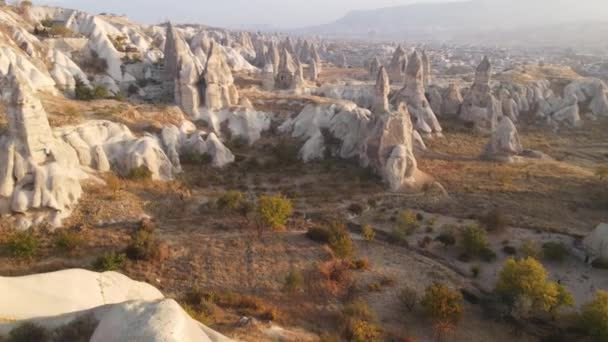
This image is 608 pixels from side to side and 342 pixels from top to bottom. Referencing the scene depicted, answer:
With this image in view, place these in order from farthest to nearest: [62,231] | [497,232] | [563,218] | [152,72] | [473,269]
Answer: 1. [152,72]
2. [563,218]
3. [497,232]
4. [473,269]
5. [62,231]

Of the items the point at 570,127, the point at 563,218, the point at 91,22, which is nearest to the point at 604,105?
the point at 570,127

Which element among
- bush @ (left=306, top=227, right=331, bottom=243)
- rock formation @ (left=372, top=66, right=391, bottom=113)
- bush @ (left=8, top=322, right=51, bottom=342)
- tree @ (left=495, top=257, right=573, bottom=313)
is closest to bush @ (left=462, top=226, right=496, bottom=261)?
tree @ (left=495, top=257, right=573, bottom=313)

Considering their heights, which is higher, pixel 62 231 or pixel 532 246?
pixel 62 231

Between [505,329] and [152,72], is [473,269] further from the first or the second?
[152,72]

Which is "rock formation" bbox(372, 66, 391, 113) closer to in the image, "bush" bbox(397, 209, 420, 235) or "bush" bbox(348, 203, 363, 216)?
"bush" bbox(348, 203, 363, 216)

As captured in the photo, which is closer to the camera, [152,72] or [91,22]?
[152,72]
